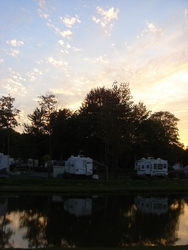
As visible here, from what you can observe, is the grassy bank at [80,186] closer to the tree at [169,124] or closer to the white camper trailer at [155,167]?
the white camper trailer at [155,167]

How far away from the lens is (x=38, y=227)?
15500mm

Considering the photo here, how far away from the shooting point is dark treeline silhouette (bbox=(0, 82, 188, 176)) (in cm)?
4931

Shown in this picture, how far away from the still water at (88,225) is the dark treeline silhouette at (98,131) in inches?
1039

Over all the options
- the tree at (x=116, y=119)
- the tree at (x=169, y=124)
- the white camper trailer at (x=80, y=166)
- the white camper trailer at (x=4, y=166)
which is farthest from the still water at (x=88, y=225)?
the tree at (x=169, y=124)

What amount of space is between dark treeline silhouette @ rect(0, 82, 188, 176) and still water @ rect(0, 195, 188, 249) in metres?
26.4

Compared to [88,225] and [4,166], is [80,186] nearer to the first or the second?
[4,166]

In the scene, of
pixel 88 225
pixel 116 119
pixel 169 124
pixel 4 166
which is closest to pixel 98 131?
pixel 116 119

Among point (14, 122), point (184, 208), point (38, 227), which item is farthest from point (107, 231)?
point (14, 122)

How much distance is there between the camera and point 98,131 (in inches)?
2269

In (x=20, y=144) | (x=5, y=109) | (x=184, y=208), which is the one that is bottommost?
(x=184, y=208)

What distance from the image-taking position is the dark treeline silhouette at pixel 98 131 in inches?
1941

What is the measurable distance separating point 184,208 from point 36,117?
136 ft

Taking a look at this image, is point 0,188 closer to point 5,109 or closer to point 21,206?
point 21,206

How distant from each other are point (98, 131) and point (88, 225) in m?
41.4
